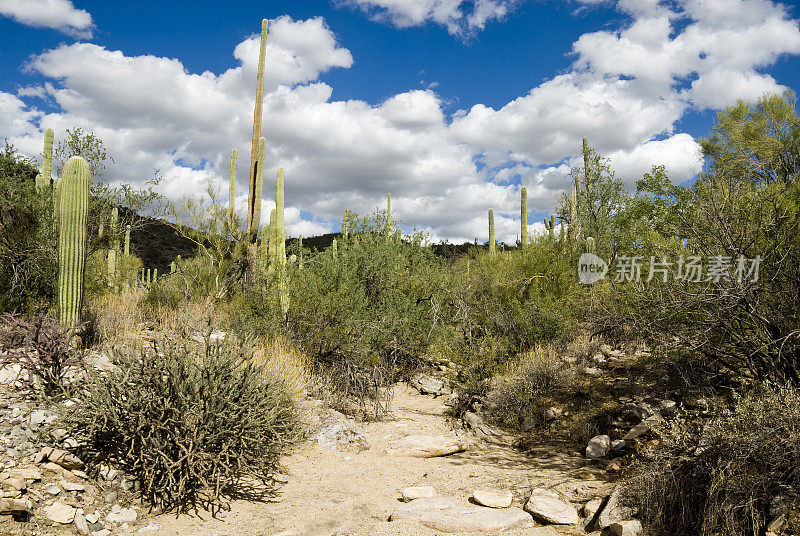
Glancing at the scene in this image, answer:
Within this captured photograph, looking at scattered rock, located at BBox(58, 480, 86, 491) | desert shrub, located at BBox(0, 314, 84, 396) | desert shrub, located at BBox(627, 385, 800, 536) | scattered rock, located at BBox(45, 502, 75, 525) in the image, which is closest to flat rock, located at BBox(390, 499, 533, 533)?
desert shrub, located at BBox(627, 385, 800, 536)

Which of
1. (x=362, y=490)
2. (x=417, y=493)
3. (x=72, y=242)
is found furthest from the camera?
(x=72, y=242)

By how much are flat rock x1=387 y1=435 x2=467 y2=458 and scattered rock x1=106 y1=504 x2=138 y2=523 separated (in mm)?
2959

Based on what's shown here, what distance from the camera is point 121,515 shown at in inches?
162

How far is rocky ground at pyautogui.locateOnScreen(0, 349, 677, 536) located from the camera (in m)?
3.97

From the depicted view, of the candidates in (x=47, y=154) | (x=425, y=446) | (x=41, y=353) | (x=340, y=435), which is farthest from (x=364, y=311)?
(x=47, y=154)

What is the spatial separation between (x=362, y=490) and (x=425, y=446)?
157cm

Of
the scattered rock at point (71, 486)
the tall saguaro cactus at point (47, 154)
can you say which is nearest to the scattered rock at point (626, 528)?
the scattered rock at point (71, 486)

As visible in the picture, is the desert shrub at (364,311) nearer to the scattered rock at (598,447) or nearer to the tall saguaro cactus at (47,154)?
the scattered rock at (598,447)

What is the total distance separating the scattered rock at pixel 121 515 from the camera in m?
4.07

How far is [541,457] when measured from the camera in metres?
6.15

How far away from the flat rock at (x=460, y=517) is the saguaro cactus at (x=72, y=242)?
5.77m

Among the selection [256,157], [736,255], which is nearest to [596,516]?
[736,255]

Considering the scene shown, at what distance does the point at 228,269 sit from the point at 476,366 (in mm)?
6842

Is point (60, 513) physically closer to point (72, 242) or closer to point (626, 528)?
point (626, 528)
